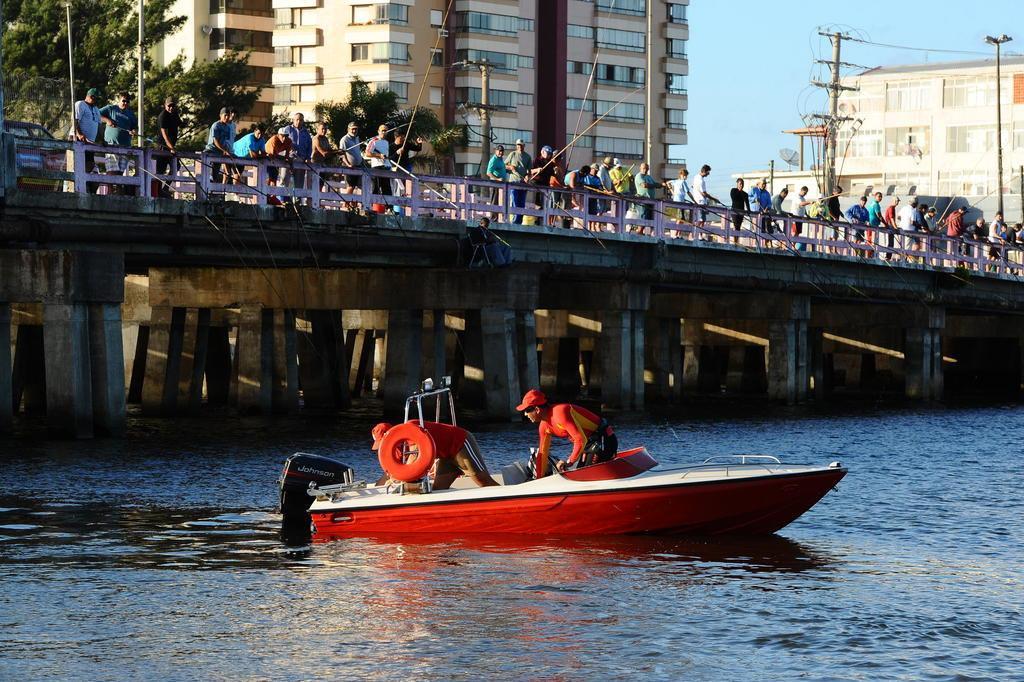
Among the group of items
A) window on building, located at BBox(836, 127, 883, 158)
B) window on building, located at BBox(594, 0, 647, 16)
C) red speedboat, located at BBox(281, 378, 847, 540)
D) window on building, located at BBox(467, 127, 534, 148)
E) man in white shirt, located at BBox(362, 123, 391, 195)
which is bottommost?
red speedboat, located at BBox(281, 378, 847, 540)

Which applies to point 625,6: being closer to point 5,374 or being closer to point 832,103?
point 832,103

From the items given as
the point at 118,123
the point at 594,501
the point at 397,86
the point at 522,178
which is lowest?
the point at 594,501

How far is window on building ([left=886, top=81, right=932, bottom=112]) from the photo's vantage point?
415 ft

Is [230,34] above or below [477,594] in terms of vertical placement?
above

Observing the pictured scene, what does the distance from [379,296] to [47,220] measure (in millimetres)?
11236

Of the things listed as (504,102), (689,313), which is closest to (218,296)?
(689,313)

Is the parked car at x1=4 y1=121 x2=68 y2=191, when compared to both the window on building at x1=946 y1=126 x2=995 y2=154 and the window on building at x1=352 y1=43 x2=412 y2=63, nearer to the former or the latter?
the window on building at x1=352 y1=43 x2=412 y2=63

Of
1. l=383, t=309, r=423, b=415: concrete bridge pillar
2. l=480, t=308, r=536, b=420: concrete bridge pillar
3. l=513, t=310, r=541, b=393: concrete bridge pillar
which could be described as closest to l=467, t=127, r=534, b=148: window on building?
l=513, t=310, r=541, b=393: concrete bridge pillar

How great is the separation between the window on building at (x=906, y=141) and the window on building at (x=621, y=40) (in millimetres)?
25086

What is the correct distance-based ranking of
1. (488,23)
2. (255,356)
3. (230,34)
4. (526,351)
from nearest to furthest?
(526,351), (255,356), (488,23), (230,34)

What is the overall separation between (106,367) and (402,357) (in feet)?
33.3

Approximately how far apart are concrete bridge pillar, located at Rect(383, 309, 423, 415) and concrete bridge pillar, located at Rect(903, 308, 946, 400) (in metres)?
21.8

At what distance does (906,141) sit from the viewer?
12719cm

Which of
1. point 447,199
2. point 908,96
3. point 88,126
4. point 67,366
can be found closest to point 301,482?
point 67,366
